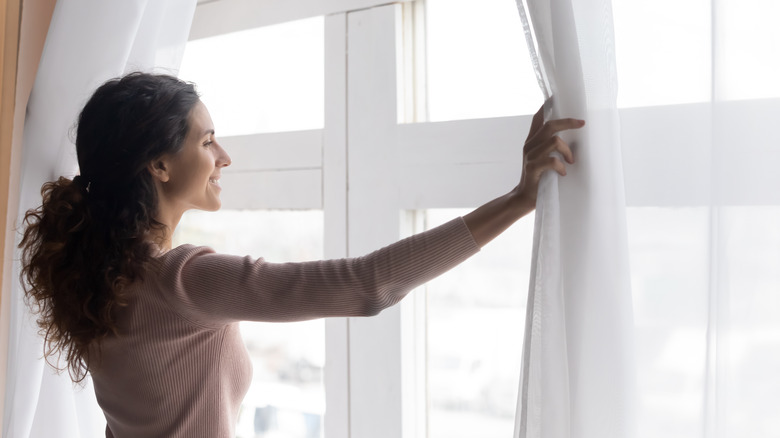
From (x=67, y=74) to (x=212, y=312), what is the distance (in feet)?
1.96

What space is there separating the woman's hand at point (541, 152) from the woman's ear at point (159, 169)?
53 cm

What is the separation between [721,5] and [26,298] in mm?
1187

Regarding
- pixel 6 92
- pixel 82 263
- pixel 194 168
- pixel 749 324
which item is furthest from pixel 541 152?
pixel 6 92

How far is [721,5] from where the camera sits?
693 millimetres

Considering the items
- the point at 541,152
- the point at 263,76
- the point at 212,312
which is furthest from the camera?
the point at 263,76

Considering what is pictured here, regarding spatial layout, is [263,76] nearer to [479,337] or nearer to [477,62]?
[477,62]

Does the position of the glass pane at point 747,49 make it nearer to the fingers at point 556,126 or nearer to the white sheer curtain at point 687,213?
the white sheer curtain at point 687,213

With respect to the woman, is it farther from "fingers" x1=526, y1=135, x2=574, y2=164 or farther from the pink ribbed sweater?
"fingers" x1=526, y1=135, x2=574, y2=164

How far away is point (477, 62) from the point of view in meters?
1.13

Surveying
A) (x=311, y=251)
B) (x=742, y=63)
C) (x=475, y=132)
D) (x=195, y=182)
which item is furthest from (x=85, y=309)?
(x=742, y=63)

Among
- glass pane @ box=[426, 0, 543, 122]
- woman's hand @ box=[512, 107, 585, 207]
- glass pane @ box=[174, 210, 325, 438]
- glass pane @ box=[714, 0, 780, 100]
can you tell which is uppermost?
glass pane @ box=[426, 0, 543, 122]

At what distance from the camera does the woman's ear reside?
100 cm

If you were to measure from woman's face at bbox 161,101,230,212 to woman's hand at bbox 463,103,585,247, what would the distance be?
43 cm

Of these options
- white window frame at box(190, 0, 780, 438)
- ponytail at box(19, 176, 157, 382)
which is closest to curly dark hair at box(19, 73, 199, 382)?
ponytail at box(19, 176, 157, 382)
